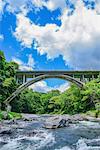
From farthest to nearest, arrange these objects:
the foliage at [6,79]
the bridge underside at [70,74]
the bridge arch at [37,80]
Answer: the bridge underside at [70,74] → the bridge arch at [37,80] → the foliage at [6,79]

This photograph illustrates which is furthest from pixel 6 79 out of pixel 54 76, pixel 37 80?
pixel 54 76

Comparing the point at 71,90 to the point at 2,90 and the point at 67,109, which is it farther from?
the point at 2,90

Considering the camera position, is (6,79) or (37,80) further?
Result: (37,80)

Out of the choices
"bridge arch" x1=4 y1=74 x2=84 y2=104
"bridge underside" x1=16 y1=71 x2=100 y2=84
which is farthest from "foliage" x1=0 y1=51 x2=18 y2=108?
"bridge underside" x1=16 y1=71 x2=100 y2=84

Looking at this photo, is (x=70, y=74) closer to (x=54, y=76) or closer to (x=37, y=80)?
(x=54, y=76)

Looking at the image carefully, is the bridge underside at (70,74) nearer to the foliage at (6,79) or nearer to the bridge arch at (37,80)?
the bridge arch at (37,80)

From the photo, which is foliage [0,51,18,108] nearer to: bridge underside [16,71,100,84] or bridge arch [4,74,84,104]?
bridge arch [4,74,84,104]

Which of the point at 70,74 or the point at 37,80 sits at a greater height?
the point at 70,74

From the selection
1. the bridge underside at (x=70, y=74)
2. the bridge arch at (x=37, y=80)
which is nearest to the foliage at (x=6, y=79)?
the bridge arch at (x=37, y=80)

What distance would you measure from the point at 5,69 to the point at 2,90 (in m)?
5.78

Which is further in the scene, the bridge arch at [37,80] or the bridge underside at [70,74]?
the bridge underside at [70,74]

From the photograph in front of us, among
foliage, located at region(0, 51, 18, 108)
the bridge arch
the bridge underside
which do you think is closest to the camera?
foliage, located at region(0, 51, 18, 108)

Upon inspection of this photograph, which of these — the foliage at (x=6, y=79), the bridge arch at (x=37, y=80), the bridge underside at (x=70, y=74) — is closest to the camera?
the foliage at (x=6, y=79)

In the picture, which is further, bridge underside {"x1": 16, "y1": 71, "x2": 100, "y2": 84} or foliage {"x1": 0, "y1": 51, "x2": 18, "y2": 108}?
bridge underside {"x1": 16, "y1": 71, "x2": 100, "y2": 84}
